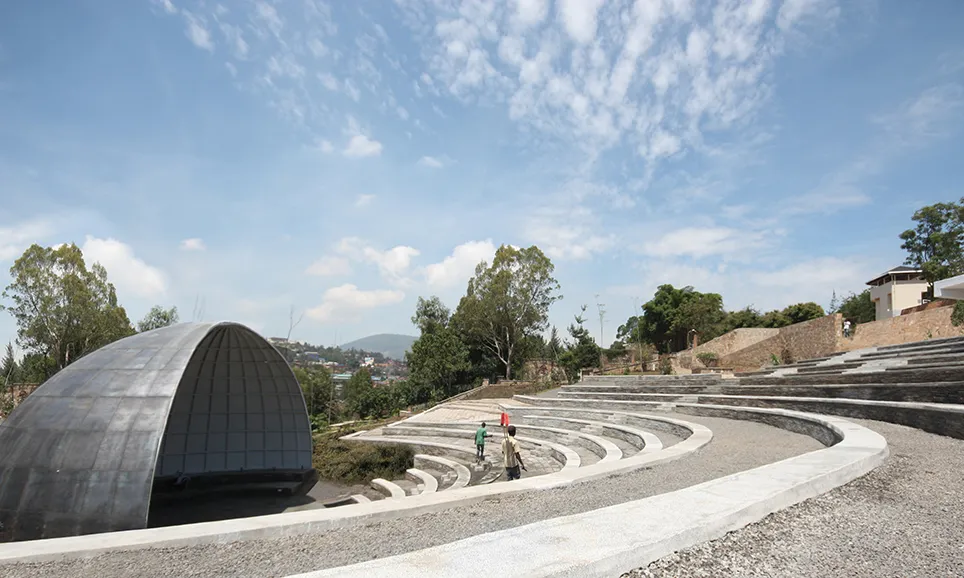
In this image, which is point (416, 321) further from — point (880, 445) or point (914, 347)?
point (880, 445)

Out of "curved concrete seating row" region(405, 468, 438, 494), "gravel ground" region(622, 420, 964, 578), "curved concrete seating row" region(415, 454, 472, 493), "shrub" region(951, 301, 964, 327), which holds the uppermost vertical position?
"shrub" region(951, 301, 964, 327)

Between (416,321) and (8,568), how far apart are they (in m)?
43.4

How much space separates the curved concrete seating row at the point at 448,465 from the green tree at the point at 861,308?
37.5m

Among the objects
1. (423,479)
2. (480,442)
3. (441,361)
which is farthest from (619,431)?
(441,361)

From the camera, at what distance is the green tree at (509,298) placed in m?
37.9

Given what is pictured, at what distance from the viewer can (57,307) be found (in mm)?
33688

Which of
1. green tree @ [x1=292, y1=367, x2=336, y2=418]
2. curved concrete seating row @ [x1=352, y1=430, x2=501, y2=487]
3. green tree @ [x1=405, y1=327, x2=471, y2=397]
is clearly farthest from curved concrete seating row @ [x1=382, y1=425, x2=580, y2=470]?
green tree @ [x1=292, y1=367, x2=336, y2=418]

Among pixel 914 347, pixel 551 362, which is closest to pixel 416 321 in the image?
pixel 551 362

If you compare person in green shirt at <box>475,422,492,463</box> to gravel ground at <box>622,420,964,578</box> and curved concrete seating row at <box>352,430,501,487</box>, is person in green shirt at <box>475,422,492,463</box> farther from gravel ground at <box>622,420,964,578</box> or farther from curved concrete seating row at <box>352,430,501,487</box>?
gravel ground at <box>622,420,964,578</box>

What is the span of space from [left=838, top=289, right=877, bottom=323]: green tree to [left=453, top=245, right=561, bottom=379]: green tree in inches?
942

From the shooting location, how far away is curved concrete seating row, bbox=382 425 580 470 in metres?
11.1

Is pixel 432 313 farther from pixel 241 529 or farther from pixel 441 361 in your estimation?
pixel 241 529

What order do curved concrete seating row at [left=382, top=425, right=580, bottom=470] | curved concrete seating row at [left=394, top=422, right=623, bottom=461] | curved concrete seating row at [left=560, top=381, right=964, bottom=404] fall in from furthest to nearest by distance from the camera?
curved concrete seating row at [left=382, top=425, right=580, bottom=470], curved concrete seating row at [left=394, top=422, right=623, bottom=461], curved concrete seating row at [left=560, top=381, right=964, bottom=404]

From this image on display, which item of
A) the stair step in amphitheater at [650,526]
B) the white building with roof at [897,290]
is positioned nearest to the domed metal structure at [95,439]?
the stair step in amphitheater at [650,526]
